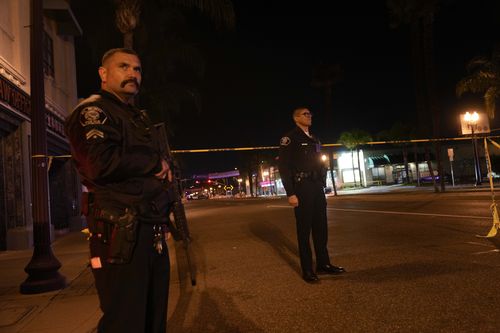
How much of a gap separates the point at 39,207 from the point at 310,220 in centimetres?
377

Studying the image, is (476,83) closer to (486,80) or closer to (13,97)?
(486,80)

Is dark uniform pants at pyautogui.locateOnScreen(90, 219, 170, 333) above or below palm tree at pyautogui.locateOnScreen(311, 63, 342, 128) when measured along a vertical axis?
below

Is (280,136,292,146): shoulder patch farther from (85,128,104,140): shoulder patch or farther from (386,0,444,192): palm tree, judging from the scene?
(386,0,444,192): palm tree

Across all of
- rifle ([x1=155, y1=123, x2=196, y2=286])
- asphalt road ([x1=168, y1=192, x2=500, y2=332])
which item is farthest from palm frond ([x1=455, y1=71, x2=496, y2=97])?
rifle ([x1=155, y1=123, x2=196, y2=286])

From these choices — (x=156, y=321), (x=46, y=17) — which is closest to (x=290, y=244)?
(x=156, y=321)

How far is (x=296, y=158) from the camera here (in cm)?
551

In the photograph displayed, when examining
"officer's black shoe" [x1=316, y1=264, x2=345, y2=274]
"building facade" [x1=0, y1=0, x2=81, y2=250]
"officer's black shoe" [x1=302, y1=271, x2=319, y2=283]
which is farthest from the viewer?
"building facade" [x1=0, y1=0, x2=81, y2=250]

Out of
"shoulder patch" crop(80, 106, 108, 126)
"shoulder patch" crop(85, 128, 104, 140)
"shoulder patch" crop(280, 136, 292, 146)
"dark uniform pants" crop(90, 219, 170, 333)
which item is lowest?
"dark uniform pants" crop(90, 219, 170, 333)

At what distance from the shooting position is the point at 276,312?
4.15 meters

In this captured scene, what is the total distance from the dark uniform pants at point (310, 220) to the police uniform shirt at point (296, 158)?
0.13 m

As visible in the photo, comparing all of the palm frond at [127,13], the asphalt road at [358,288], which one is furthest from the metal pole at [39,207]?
the palm frond at [127,13]

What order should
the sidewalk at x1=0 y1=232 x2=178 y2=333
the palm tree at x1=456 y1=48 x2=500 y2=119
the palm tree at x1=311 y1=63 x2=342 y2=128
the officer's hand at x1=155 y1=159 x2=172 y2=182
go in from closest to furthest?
the officer's hand at x1=155 y1=159 x2=172 y2=182 → the sidewalk at x1=0 y1=232 x2=178 y2=333 → the palm tree at x1=456 y1=48 x2=500 y2=119 → the palm tree at x1=311 y1=63 x2=342 y2=128

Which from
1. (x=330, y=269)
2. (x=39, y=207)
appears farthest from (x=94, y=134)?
(x=39, y=207)

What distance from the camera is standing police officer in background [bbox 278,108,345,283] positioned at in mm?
5355
